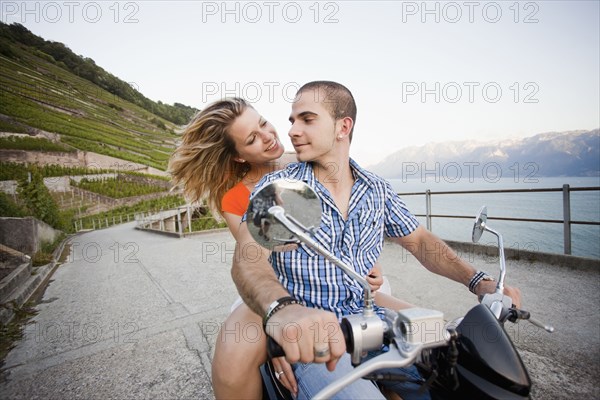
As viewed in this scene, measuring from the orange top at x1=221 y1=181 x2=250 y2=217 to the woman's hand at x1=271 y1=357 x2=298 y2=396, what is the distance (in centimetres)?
120

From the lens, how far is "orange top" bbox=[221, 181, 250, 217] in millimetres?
2098

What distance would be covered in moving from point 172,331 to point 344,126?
2.66 meters

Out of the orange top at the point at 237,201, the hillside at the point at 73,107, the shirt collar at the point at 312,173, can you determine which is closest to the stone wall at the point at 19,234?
the hillside at the point at 73,107

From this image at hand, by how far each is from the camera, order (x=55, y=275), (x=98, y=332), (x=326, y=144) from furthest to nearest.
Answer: (x=55, y=275) → (x=98, y=332) → (x=326, y=144)

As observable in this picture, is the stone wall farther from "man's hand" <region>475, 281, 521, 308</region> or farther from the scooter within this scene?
"man's hand" <region>475, 281, 521, 308</region>

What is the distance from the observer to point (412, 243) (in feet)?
5.07

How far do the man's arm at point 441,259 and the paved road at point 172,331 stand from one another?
3.96 ft

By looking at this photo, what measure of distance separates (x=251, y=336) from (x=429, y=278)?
3.76 meters

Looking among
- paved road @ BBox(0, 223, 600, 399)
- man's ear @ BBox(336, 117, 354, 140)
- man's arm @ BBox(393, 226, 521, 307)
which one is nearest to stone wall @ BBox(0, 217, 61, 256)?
paved road @ BBox(0, 223, 600, 399)

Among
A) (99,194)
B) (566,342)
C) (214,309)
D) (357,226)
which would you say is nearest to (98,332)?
(214,309)

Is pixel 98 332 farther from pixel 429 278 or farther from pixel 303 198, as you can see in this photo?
pixel 429 278

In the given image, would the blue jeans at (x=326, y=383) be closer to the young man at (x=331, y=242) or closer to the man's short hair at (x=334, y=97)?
the young man at (x=331, y=242)

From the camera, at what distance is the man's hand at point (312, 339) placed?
661 mm

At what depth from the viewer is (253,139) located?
2318 mm
